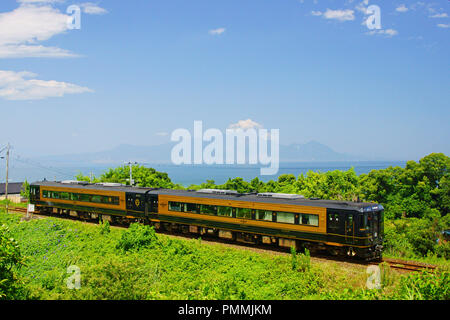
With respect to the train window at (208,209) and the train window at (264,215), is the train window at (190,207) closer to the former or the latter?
the train window at (208,209)

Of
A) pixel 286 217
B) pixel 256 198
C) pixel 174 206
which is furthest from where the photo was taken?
pixel 174 206

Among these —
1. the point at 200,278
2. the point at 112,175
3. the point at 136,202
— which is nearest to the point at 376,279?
the point at 200,278

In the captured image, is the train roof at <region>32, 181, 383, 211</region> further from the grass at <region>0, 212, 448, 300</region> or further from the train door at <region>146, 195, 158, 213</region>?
the grass at <region>0, 212, 448, 300</region>

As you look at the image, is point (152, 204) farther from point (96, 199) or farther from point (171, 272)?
point (171, 272)

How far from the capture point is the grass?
A: 15516 mm

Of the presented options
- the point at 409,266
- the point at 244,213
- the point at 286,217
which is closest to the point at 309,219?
the point at 286,217

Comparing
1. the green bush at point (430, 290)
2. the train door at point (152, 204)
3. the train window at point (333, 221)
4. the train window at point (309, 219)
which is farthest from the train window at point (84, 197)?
the green bush at point (430, 290)

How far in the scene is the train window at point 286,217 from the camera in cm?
2288

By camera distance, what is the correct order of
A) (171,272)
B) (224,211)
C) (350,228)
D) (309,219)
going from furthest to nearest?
1. (224,211)
2. (309,219)
3. (171,272)
4. (350,228)

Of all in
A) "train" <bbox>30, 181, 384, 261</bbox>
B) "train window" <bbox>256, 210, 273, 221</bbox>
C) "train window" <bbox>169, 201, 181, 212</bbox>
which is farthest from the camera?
"train window" <bbox>169, 201, 181, 212</bbox>

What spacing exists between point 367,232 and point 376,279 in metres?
3.45

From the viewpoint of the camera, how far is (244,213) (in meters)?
25.0

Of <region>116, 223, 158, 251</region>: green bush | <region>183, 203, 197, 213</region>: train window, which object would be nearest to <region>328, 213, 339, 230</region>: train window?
<region>183, 203, 197, 213</region>: train window

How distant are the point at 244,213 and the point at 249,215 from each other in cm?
40
